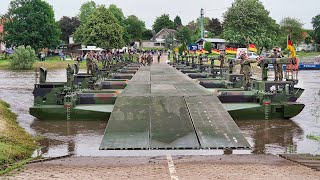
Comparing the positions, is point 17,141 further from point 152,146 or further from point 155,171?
point 155,171

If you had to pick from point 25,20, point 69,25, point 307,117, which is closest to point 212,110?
point 307,117

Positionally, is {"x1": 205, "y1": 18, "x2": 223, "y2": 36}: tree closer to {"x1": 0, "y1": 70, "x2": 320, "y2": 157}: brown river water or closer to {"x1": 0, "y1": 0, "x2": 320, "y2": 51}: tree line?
{"x1": 0, "y1": 0, "x2": 320, "y2": 51}: tree line

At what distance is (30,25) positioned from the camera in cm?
7388

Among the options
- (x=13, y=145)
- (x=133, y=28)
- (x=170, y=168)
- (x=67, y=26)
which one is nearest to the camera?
(x=170, y=168)

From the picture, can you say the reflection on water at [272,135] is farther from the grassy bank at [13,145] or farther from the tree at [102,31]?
the tree at [102,31]

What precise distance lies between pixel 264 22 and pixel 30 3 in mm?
37049

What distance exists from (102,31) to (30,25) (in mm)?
10682

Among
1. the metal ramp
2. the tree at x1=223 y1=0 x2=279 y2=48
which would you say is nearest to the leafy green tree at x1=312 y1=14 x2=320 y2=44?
the tree at x1=223 y1=0 x2=279 y2=48

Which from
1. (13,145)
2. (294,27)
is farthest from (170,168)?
(294,27)

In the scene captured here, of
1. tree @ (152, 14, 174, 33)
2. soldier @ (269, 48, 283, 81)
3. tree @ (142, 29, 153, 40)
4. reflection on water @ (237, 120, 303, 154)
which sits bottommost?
reflection on water @ (237, 120, 303, 154)

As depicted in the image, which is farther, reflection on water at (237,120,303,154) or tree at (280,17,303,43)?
tree at (280,17,303,43)

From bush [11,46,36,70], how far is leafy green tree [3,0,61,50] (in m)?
13.5

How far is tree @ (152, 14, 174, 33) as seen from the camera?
16488cm

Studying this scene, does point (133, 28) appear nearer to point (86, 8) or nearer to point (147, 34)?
point (86, 8)
